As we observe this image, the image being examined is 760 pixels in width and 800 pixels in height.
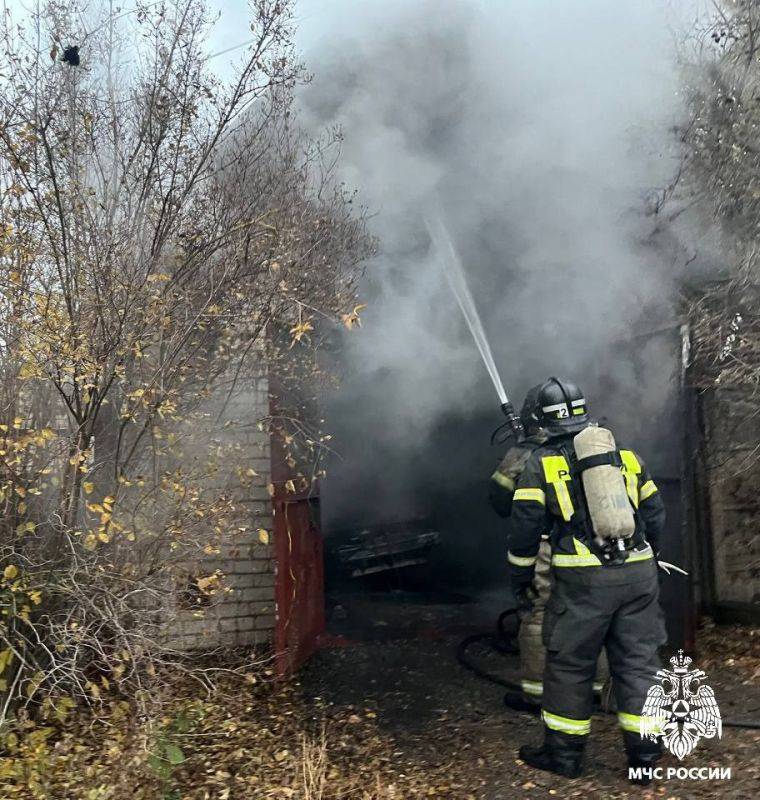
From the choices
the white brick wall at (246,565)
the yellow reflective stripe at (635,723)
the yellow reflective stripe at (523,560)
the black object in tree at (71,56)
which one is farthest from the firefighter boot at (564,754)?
the black object in tree at (71,56)

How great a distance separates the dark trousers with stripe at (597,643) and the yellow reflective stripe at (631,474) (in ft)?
1.07

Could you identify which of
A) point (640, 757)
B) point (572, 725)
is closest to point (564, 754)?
point (572, 725)

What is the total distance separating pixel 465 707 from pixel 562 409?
2006mm

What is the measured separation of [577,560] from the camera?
3645mm

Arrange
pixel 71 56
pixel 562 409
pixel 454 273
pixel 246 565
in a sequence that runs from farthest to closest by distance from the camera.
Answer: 1. pixel 454 273
2. pixel 246 565
3. pixel 71 56
4. pixel 562 409

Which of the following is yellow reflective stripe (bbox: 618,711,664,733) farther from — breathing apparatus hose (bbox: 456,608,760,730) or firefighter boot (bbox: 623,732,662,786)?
breathing apparatus hose (bbox: 456,608,760,730)

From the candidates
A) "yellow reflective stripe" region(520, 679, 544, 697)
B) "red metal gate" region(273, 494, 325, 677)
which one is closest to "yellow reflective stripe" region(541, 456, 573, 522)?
"yellow reflective stripe" region(520, 679, 544, 697)

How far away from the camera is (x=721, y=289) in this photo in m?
5.31

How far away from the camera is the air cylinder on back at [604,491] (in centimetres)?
356

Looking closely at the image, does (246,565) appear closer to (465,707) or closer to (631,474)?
(465,707)

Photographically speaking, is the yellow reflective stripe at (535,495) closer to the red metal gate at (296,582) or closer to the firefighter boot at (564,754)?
the firefighter boot at (564,754)

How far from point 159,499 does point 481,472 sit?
547 centimetres

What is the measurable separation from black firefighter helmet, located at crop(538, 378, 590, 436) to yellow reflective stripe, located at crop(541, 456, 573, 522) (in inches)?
7.5

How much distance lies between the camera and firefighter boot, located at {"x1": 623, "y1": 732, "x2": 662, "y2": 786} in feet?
11.6
